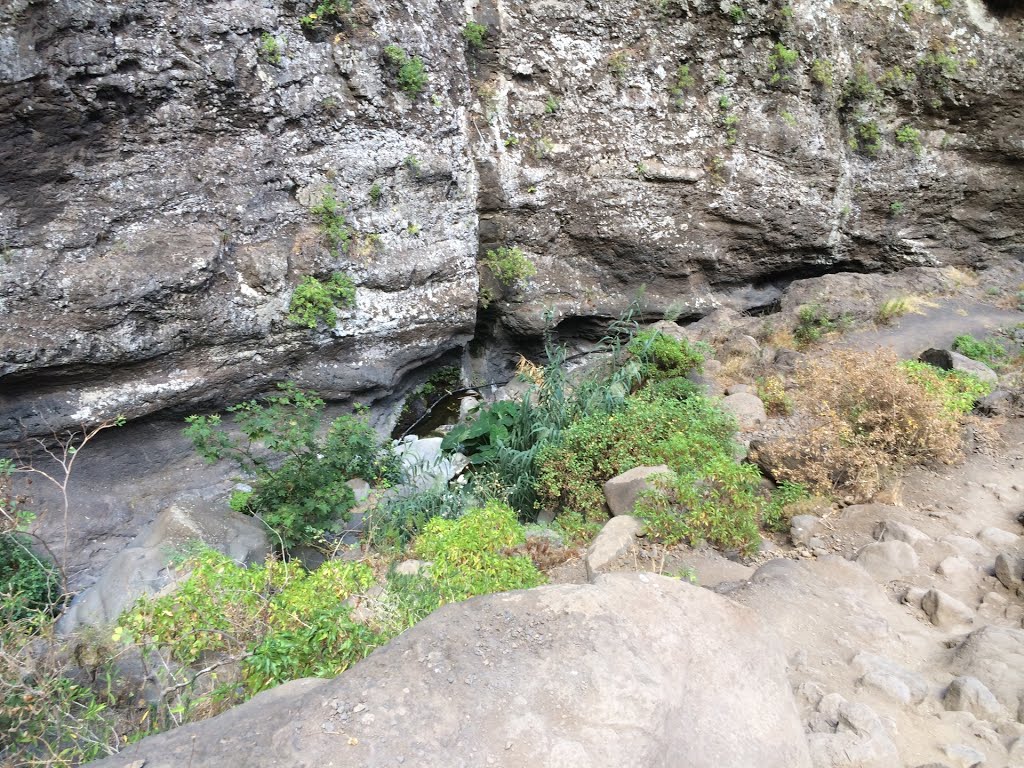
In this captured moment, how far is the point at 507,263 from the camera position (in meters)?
7.68

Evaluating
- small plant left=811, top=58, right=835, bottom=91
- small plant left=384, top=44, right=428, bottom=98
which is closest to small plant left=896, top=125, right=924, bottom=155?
small plant left=811, top=58, right=835, bottom=91

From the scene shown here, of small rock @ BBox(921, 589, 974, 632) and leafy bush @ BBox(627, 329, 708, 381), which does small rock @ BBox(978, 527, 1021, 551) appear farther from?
leafy bush @ BBox(627, 329, 708, 381)

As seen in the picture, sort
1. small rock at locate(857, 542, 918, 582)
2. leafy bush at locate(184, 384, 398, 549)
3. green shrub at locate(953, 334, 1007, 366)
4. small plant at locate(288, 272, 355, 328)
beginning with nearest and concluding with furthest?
1. small rock at locate(857, 542, 918, 582)
2. leafy bush at locate(184, 384, 398, 549)
3. small plant at locate(288, 272, 355, 328)
4. green shrub at locate(953, 334, 1007, 366)

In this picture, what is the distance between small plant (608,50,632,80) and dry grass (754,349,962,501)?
4459 mm

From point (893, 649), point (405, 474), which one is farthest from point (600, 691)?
point (405, 474)

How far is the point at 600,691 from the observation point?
2.10 m

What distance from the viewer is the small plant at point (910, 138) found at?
8539 millimetres

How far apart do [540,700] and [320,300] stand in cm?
499

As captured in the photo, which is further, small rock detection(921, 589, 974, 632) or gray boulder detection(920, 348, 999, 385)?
gray boulder detection(920, 348, 999, 385)

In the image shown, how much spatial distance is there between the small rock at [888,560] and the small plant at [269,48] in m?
5.96

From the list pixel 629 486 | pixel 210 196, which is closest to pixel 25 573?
pixel 210 196

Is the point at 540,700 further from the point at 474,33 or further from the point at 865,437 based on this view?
the point at 474,33

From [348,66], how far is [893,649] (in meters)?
6.12

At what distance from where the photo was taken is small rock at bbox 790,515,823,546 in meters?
4.21
